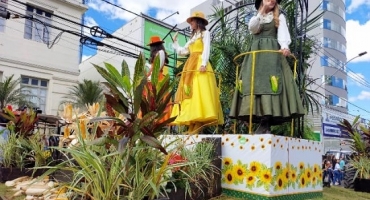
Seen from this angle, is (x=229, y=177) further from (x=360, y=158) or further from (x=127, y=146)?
(x=360, y=158)

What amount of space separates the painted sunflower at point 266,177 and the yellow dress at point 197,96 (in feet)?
3.37

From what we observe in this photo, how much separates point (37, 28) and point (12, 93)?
10.4ft

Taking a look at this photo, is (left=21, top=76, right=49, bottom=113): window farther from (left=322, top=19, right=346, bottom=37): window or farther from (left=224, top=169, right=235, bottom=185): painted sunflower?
(left=322, top=19, right=346, bottom=37): window

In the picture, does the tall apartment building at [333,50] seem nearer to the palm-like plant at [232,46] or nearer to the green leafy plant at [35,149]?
the palm-like plant at [232,46]

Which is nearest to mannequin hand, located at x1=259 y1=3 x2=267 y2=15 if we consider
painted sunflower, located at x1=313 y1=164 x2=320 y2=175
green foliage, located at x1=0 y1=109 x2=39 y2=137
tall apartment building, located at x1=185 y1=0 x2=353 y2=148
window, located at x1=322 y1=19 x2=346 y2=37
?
painted sunflower, located at x1=313 y1=164 x2=320 y2=175

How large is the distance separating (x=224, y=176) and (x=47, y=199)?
1492mm

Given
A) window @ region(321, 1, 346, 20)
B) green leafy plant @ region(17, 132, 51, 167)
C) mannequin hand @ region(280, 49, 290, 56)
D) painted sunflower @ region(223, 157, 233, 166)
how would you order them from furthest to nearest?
1. window @ region(321, 1, 346, 20)
2. green leafy plant @ region(17, 132, 51, 167)
3. mannequin hand @ region(280, 49, 290, 56)
4. painted sunflower @ region(223, 157, 233, 166)

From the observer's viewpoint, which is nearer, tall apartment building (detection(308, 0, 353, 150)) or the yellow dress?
the yellow dress

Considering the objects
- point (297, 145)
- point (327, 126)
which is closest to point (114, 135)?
point (297, 145)

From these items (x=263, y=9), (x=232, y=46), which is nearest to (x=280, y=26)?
(x=263, y=9)

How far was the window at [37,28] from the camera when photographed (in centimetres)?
1415

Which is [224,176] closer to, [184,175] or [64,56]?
[184,175]

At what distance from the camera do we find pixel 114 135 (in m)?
2.07

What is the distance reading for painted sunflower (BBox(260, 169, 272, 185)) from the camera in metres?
2.82
